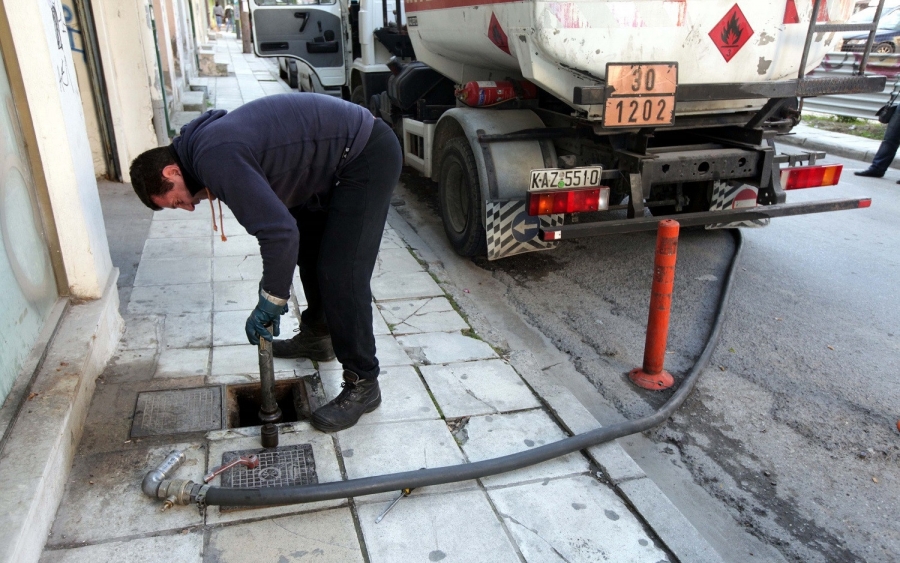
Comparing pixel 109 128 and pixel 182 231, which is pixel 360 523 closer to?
pixel 182 231

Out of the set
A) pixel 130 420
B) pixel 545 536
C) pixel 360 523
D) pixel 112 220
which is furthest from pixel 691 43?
pixel 112 220

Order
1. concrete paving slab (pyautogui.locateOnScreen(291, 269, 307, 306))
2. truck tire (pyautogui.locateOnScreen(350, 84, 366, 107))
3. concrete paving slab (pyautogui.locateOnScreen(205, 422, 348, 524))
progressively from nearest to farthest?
concrete paving slab (pyautogui.locateOnScreen(205, 422, 348, 524)), concrete paving slab (pyautogui.locateOnScreen(291, 269, 307, 306)), truck tire (pyautogui.locateOnScreen(350, 84, 366, 107))

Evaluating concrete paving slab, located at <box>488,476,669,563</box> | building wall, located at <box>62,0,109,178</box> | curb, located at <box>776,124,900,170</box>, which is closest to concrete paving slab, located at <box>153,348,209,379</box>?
concrete paving slab, located at <box>488,476,669,563</box>

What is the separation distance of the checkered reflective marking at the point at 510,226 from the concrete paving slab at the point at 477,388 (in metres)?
1.32

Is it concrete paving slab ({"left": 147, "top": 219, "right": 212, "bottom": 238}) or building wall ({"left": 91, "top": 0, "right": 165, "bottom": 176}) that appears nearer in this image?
concrete paving slab ({"left": 147, "top": 219, "right": 212, "bottom": 238})

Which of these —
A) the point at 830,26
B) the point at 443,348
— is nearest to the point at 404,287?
the point at 443,348

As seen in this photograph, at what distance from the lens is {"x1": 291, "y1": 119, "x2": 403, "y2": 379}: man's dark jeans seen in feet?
9.52

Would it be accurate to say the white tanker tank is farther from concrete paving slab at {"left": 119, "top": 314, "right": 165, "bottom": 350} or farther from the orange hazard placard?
concrete paving slab at {"left": 119, "top": 314, "right": 165, "bottom": 350}

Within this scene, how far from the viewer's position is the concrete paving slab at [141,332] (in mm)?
3656

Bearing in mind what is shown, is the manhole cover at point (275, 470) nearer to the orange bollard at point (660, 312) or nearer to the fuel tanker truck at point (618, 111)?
the orange bollard at point (660, 312)

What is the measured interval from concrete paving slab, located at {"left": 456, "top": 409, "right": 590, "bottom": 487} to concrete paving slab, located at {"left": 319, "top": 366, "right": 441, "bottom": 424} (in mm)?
239

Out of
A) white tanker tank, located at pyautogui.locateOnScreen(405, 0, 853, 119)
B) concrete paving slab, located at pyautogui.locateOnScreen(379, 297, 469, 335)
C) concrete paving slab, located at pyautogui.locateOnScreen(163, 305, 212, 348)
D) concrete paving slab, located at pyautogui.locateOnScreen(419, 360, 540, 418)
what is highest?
white tanker tank, located at pyautogui.locateOnScreen(405, 0, 853, 119)

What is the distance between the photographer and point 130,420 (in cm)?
299

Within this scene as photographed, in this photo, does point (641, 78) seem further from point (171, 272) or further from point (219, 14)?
point (219, 14)
